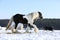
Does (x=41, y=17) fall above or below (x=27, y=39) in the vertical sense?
above

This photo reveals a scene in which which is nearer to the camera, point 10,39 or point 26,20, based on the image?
point 10,39

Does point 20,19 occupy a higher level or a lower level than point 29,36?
higher

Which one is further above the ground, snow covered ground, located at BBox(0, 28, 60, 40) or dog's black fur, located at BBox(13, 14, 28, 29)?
dog's black fur, located at BBox(13, 14, 28, 29)

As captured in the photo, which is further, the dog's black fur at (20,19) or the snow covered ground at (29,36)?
the dog's black fur at (20,19)

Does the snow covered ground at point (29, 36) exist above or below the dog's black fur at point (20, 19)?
below

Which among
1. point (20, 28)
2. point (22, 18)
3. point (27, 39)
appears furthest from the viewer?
point (20, 28)

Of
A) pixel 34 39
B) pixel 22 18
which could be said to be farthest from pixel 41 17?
pixel 34 39

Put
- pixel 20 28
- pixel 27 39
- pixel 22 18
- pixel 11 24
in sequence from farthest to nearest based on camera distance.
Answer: pixel 20 28 → pixel 11 24 → pixel 22 18 → pixel 27 39

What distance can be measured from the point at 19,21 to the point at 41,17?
1.11 meters

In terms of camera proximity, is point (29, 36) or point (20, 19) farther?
point (20, 19)

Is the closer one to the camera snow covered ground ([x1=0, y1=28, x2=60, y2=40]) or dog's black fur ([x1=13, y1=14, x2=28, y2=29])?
snow covered ground ([x1=0, y1=28, x2=60, y2=40])

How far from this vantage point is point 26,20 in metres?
10.3

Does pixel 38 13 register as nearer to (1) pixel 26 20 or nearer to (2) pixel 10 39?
(1) pixel 26 20

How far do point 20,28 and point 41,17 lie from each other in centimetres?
205
